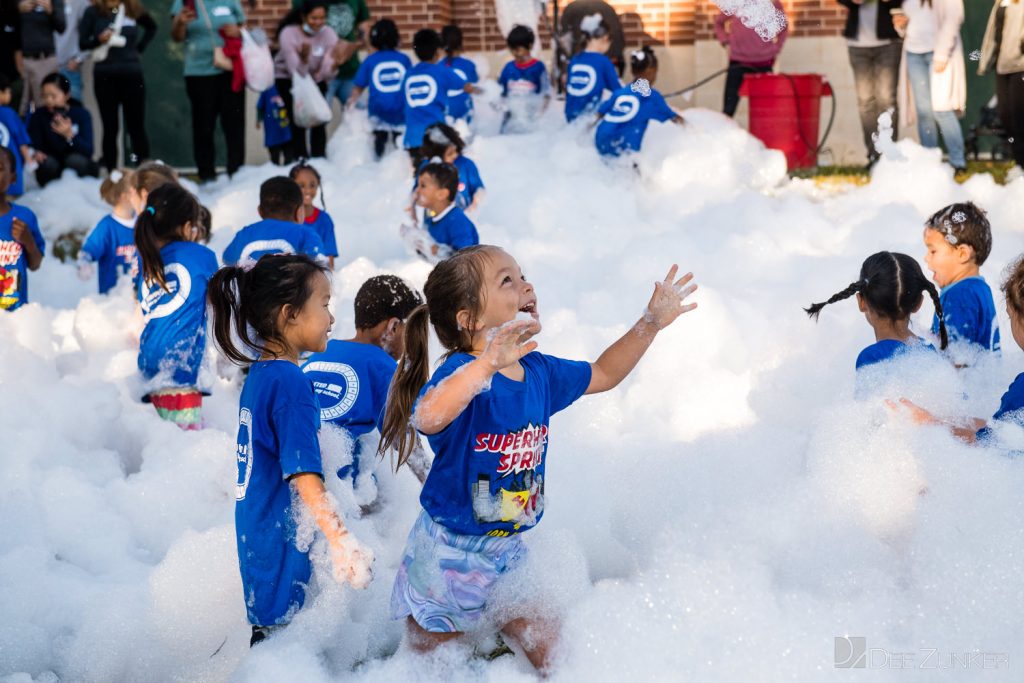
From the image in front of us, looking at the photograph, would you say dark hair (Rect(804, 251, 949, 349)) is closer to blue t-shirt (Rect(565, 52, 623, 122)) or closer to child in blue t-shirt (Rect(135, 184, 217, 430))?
child in blue t-shirt (Rect(135, 184, 217, 430))

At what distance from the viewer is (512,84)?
916 centimetres

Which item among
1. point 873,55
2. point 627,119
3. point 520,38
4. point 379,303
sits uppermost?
point 520,38

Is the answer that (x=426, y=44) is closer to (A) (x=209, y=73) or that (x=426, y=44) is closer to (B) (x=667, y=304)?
(A) (x=209, y=73)

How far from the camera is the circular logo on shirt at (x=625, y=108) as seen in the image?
8.20 meters

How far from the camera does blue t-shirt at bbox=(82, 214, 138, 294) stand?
6035mm

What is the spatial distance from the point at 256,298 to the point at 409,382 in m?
0.42

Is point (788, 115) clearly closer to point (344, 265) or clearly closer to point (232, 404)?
point (344, 265)

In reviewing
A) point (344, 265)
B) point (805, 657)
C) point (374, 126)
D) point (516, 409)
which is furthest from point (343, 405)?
point (374, 126)

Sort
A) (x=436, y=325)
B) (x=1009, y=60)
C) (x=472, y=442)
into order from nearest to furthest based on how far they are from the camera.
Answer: (x=472, y=442)
(x=436, y=325)
(x=1009, y=60)

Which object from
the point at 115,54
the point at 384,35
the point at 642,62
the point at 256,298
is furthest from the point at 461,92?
the point at 256,298

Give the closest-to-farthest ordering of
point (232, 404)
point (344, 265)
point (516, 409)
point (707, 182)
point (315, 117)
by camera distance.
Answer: point (516, 409), point (232, 404), point (344, 265), point (707, 182), point (315, 117)

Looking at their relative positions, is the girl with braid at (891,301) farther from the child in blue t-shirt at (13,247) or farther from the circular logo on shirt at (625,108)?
the circular logo on shirt at (625,108)

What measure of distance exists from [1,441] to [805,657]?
3.22 m

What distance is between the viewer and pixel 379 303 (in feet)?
12.7
